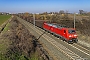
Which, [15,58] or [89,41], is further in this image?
[89,41]

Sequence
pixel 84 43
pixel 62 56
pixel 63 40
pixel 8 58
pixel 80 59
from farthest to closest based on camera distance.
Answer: pixel 63 40, pixel 84 43, pixel 62 56, pixel 80 59, pixel 8 58

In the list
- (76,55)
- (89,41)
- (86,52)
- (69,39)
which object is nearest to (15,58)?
(76,55)

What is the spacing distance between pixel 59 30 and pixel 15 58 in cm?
1680

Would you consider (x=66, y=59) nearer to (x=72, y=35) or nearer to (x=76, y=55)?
(x=76, y=55)

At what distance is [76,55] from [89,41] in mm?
7634

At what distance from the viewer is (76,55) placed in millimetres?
18500

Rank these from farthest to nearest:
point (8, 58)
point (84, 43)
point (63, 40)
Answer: point (63, 40), point (84, 43), point (8, 58)

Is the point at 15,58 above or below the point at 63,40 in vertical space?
above

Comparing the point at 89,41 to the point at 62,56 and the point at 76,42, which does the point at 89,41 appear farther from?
the point at 62,56

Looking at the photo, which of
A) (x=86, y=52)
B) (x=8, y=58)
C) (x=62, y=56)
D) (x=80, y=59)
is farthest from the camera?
(x=86, y=52)

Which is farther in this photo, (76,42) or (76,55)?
(76,42)

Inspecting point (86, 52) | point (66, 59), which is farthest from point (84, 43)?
point (66, 59)

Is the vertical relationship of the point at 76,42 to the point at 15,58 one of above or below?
below

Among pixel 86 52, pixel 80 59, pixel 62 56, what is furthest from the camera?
pixel 86 52
